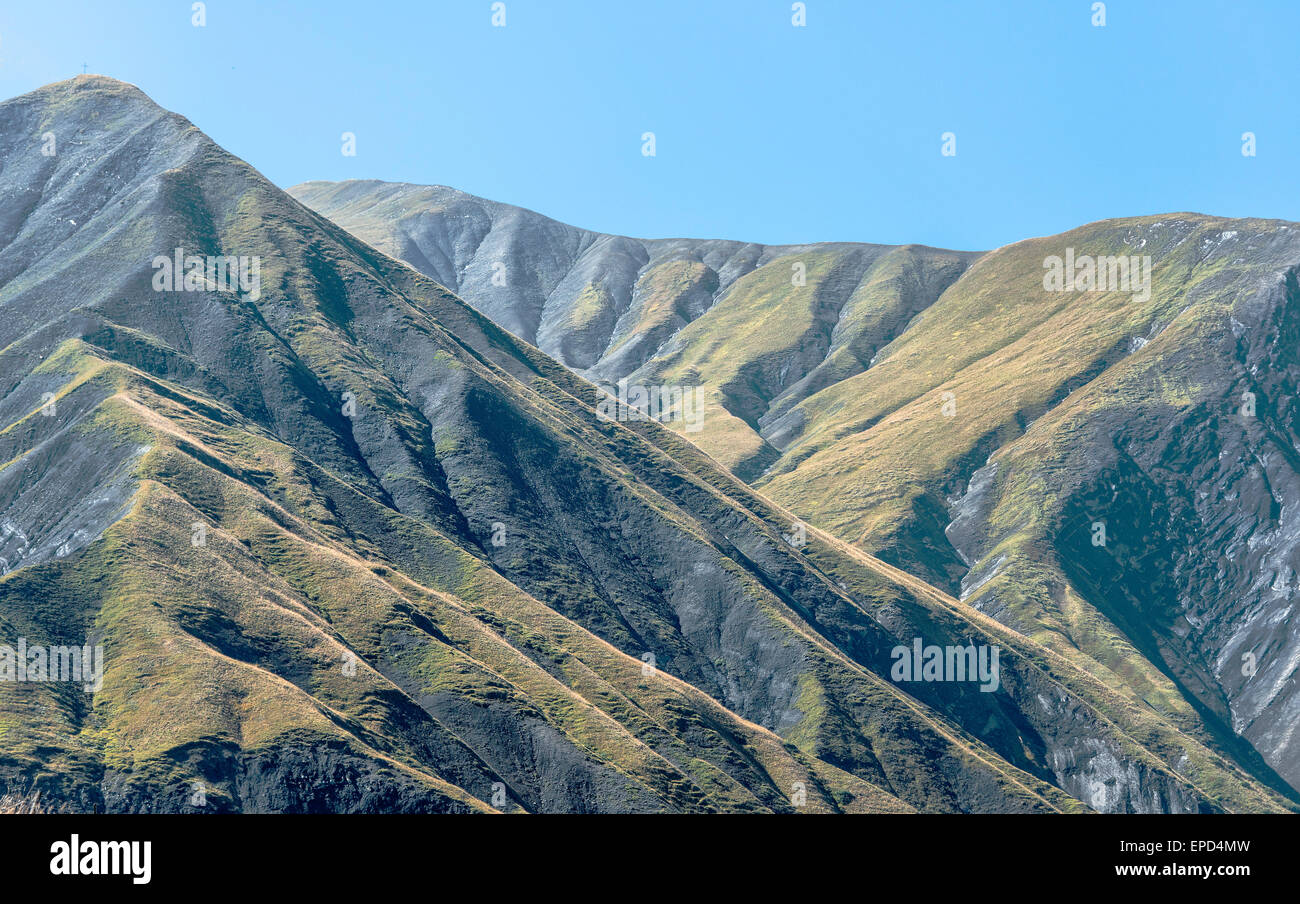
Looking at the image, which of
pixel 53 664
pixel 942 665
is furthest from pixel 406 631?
pixel 942 665

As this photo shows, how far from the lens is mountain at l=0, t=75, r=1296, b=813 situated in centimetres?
10869

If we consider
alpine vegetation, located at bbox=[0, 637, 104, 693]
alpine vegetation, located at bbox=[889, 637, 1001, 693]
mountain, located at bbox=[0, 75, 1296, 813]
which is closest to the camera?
mountain, located at bbox=[0, 75, 1296, 813]

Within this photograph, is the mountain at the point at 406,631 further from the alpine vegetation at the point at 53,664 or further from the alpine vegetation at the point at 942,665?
the alpine vegetation at the point at 942,665

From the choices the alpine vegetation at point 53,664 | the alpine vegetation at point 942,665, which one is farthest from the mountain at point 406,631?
the alpine vegetation at point 942,665

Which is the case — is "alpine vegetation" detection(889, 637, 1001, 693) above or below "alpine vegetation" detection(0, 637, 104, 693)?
below

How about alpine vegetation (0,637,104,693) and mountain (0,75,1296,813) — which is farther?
alpine vegetation (0,637,104,693)

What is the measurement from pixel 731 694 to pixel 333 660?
63.6 metres

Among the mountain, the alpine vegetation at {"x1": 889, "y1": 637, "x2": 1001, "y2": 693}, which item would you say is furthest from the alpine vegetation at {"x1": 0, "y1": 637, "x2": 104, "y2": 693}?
the alpine vegetation at {"x1": 889, "y1": 637, "x2": 1001, "y2": 693}

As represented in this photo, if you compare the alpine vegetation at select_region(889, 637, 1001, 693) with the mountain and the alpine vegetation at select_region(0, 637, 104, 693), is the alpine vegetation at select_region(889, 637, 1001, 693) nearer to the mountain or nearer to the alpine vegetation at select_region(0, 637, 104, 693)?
the mountain

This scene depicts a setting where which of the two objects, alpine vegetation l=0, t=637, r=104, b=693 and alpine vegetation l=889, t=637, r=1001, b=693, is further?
alpine vegetation l=889, t=637, r=1001, b=693

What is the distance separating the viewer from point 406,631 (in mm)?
133500

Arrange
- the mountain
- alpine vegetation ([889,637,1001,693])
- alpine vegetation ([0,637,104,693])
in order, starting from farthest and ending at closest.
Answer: alpine vegetation ([889,637,1001,693]), alpine vegetation ([0,637,104,693]), the mountain

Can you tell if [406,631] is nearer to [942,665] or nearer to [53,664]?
[53,664]
